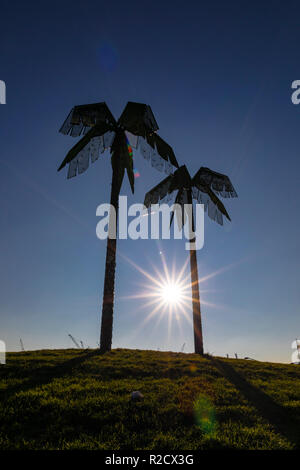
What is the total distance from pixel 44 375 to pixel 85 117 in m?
12.5

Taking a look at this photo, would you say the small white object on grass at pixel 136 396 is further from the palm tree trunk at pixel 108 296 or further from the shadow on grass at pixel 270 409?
the palm tree trunk at pixel 108 296

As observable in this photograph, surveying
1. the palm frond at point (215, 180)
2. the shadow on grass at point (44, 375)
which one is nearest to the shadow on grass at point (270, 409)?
the shadow on grass at point (44, 375)

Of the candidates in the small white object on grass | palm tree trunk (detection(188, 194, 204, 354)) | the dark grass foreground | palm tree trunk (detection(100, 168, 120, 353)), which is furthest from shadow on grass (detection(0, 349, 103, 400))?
palm tree trunk (detection(188, 194, 204, 354))

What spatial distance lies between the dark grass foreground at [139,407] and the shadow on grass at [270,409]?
1.2 inches

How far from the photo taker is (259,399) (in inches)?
352

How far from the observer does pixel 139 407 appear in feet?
23.9

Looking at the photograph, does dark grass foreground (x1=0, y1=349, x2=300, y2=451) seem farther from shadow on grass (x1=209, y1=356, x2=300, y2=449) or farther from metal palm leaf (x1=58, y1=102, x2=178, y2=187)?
metal palm leaf (x1=58, y1=102, x2=178, y2=187)

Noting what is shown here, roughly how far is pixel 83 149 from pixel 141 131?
11.4 ft

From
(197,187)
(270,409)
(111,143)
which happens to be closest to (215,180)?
(197,187)

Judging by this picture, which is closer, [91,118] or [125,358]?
[125,358]

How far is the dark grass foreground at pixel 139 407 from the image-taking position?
223 inches

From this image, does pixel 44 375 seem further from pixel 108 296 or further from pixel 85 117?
pixel 85 117
